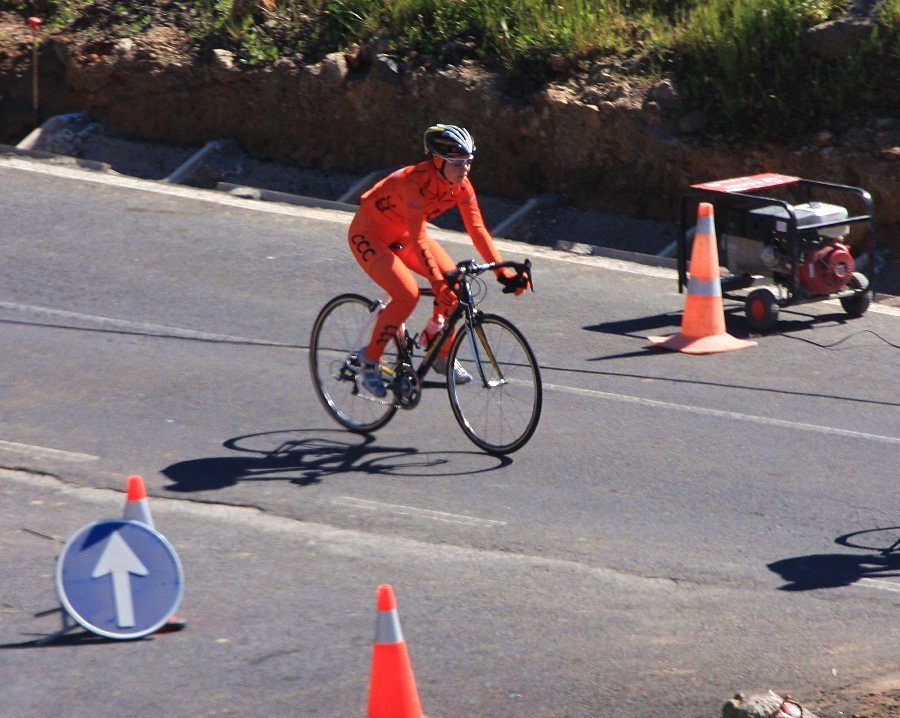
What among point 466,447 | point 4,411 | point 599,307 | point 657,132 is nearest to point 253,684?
point 466,447

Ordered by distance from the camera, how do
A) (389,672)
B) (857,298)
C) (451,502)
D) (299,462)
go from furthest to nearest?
1. (857,298)
2. (299,462)
3. (451,502)
4. (389,672)

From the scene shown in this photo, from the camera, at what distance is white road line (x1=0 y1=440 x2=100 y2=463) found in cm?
817

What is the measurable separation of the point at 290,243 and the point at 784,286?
4.64 m

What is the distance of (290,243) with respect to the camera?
13.2m

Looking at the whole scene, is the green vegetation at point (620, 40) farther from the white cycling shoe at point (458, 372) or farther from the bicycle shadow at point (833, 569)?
the bicycle shadow at point (833, 569)

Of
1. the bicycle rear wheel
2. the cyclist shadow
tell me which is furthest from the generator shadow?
the bicycle rear wheel

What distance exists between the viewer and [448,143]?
7938 millimetres

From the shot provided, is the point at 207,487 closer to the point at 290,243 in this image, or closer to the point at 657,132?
the point at 290,243

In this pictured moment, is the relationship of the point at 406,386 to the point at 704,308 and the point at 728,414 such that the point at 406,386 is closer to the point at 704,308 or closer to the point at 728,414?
the point at 728,414

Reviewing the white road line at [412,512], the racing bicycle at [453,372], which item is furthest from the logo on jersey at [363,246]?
the white road line at [412,512]

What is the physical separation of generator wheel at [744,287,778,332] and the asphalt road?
12 cm

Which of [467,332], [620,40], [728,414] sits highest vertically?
[620,40]

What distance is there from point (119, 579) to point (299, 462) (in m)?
2.57

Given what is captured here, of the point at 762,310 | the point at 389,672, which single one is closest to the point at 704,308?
the point at 762,310
